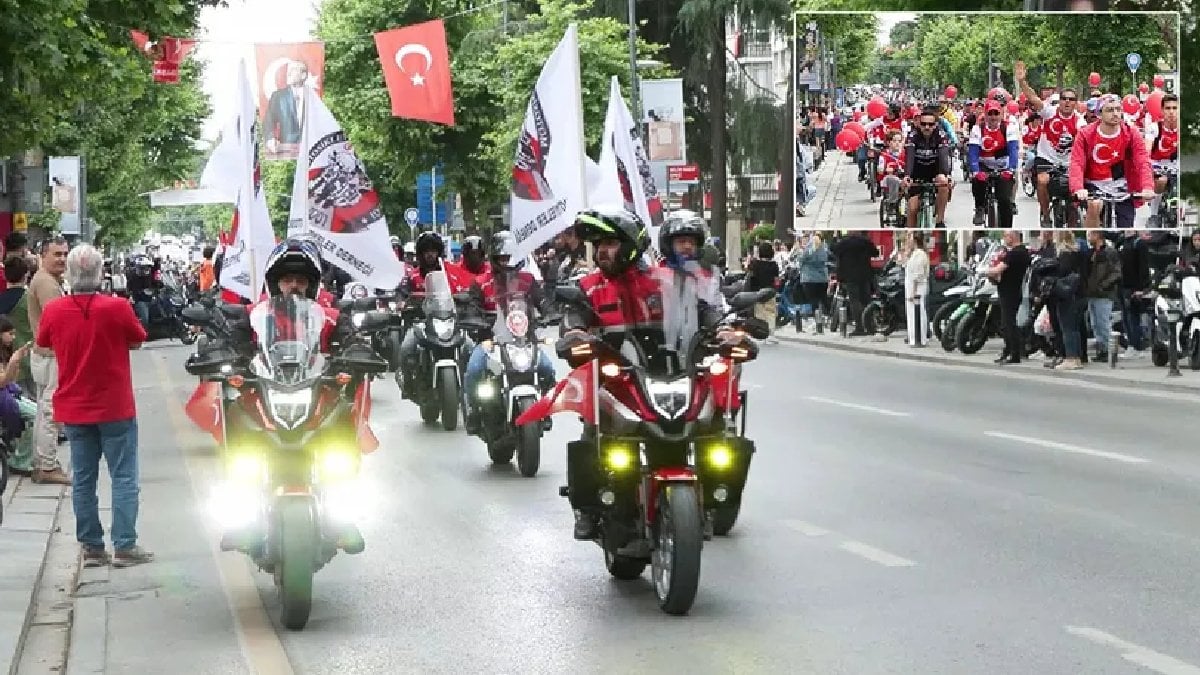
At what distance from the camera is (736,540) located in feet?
Answer: 39.8

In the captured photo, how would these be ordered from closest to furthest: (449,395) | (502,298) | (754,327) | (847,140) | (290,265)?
1. (754,327)
2. (290,265)
3. (502,298)
4. (449,395)
5. (847,140)

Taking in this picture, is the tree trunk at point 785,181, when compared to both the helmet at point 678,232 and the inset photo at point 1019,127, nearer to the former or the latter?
the inset photo at point 1019,127

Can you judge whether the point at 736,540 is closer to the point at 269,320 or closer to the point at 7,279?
the point at 269,320

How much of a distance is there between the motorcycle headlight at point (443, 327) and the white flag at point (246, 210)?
1.65 metres

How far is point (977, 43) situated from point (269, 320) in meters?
22.6

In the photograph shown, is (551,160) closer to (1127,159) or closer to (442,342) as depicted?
(442,342)

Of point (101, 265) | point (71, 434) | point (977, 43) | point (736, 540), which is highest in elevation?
point (977, 43)

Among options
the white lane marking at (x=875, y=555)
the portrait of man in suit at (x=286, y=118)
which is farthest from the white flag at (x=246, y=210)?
the white lane marking at (x=875, y=555)

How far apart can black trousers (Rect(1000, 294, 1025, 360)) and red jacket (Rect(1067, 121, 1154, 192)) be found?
8.71 feet

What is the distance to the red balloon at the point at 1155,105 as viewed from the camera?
3170 cm

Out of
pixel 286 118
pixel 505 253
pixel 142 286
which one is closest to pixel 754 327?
pixel 505 253

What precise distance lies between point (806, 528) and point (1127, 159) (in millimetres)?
19851

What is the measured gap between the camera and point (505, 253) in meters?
17.0

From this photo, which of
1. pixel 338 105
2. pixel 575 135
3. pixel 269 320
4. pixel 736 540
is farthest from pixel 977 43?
pixel 338 105
